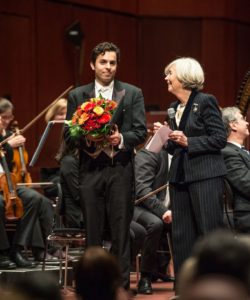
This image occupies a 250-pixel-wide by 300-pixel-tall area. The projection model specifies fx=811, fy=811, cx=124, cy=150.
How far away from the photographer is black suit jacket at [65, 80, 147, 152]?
534 cm

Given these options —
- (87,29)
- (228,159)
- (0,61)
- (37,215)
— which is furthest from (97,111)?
(87,29)

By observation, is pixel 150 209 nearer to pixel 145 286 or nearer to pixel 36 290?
pixel 145 286

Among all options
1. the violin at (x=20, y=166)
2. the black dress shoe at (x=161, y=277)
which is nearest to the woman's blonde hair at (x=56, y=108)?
the violin at (x=20, y=166)

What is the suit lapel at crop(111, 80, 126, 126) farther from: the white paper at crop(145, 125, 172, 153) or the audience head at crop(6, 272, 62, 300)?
the audience head at crop(6, 272, 62, 300)

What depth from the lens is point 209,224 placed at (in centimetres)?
499

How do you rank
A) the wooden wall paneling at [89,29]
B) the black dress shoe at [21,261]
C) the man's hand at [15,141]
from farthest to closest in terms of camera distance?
the wooden wall paneling at [89,29] < the man's hand at [15,141] < the black dress shoe at [21,261]

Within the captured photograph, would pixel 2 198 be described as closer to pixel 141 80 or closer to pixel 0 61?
pixel 0 61

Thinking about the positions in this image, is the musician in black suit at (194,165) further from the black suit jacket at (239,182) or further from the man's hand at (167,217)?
the man's hand at (167,217)

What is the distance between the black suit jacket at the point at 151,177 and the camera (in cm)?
656

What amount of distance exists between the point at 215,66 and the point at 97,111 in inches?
254

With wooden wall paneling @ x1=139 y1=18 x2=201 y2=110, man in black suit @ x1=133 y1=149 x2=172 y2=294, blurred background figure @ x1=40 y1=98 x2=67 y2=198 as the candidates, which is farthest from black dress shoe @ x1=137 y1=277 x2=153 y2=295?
wooden wall paneling @ x1=139 y1=18 x2=201 y2=110

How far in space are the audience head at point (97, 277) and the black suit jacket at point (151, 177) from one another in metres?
4.21

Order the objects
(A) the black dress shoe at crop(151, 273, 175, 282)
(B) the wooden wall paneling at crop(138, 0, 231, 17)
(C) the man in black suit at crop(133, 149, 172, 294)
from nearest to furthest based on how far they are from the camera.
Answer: (C) the man in black suit at crop(133, 149, 172, 294) → (A) the black dress shoe at crop(151, 273, 175, 282) → (B) the wooden wall paneling at crop(138, 0, 231, 17)

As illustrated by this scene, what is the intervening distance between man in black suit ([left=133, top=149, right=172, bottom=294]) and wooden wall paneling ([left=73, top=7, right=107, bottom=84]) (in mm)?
3579
